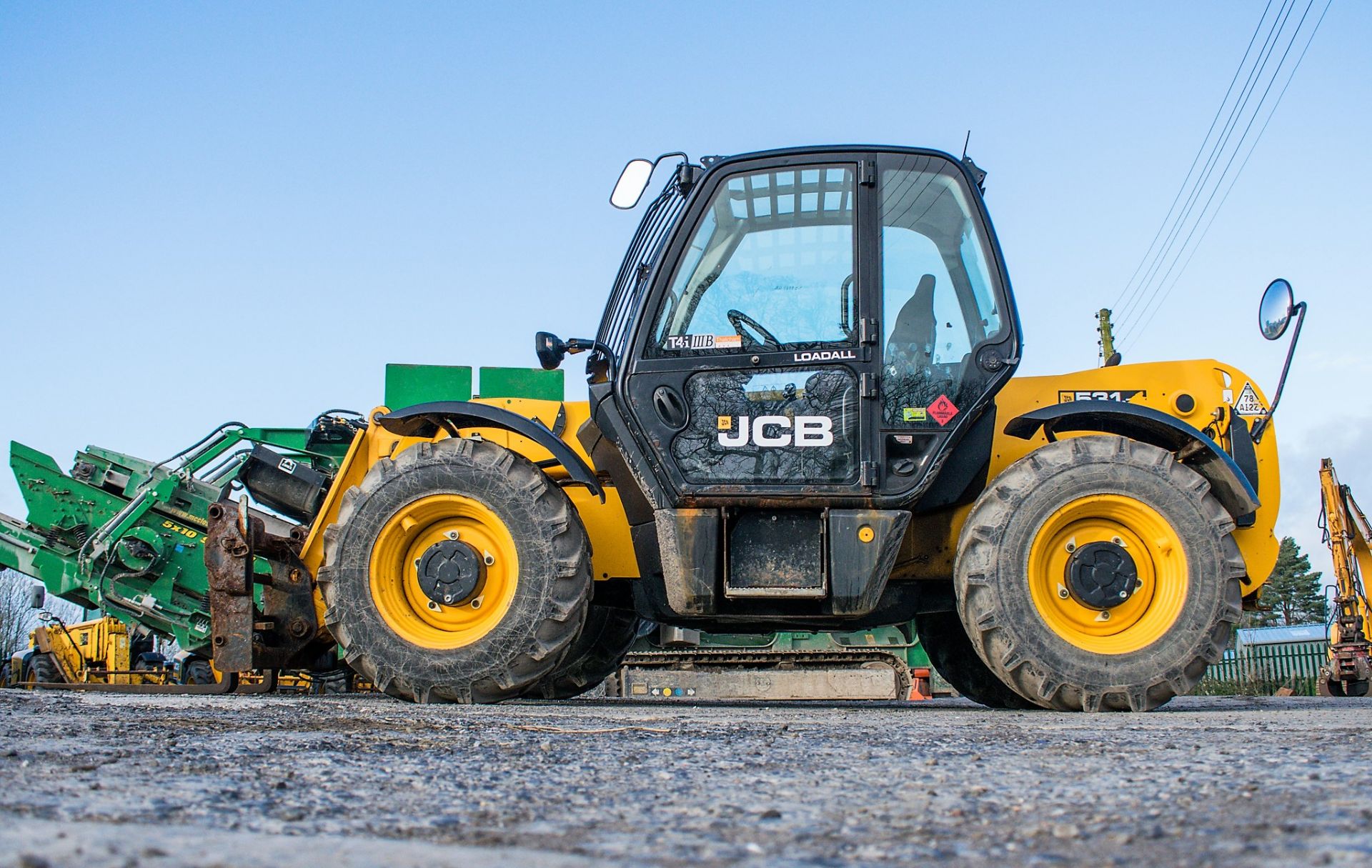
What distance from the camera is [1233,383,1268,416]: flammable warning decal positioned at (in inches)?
228

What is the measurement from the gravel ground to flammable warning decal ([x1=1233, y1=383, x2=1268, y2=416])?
237 centimetres

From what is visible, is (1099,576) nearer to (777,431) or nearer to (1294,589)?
(777,431)

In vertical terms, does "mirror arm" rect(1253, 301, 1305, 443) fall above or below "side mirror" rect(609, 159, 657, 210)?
below

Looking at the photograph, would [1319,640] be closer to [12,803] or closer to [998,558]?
[998,558]

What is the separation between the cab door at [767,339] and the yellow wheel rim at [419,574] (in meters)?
0.90

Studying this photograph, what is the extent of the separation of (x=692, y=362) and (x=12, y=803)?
373 cm

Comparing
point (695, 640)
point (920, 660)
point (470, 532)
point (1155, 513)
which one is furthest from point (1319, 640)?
point (470, 532)

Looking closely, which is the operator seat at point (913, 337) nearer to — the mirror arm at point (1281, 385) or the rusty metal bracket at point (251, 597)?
the mirror arm at point (1281, 385)

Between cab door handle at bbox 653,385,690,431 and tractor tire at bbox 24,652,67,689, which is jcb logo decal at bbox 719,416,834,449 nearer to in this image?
cab door handle at bbox 653,385,690,431

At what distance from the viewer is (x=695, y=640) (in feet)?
46.9

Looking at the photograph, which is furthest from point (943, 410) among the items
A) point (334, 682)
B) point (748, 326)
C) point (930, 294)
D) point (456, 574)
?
point (334, 682)

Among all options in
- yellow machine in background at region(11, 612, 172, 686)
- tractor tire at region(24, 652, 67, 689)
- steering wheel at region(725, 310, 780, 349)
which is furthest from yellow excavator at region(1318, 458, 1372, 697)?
tractor tire at region(24, 652, 67, 689)

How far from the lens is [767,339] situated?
17.6 feet

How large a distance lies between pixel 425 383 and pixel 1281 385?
5.85 meters
